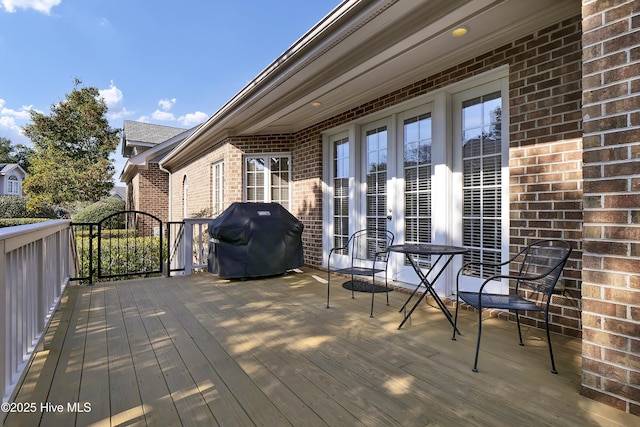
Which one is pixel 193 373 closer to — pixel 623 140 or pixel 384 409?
pixel 384 409

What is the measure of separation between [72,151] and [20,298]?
19.4 meters

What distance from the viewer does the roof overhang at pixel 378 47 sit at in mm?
2424

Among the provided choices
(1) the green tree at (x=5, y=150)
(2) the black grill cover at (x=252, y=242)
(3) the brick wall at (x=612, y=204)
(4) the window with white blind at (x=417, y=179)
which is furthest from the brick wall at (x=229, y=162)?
(1) the green tree at (x=5, y=150)

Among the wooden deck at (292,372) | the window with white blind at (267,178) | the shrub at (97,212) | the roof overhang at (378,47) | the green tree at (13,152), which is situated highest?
the green tree at (13,152)

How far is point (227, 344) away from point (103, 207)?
12.3 m

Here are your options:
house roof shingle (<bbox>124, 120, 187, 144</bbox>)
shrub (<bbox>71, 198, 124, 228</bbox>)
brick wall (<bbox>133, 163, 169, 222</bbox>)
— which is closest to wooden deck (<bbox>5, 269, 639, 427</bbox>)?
brick wall (<bbox>133, 163, 169, 222</bbox>)

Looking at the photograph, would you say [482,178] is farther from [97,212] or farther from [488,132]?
[97,212]

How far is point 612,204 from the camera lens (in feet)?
5.23

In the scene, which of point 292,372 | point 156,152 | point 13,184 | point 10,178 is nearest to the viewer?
point 292,372

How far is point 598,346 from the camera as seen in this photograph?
1.63 m

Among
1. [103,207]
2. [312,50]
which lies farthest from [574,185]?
[103,207]

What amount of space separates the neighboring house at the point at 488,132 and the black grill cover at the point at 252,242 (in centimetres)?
83

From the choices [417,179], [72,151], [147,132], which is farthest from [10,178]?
[417,179]

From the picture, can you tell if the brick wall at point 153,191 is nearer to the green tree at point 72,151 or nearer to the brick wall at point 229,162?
the brick wall at point 229,162
